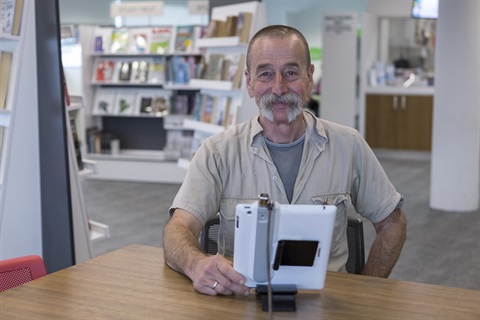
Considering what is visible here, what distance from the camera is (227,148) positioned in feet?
7.57

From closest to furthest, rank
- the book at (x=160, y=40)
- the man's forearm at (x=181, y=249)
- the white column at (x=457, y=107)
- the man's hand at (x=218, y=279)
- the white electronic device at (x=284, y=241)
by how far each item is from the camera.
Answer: the white electronic device at (x=284, y=241) → the man's hand at (x=218, y=279) → the man's forearm at (x=181, y=249) → the white column at (x=457, y=107) → the book at (x=160, y=40)

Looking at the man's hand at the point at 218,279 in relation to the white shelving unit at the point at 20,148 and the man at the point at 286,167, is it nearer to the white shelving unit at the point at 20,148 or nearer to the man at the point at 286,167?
the man at the point at 286,167

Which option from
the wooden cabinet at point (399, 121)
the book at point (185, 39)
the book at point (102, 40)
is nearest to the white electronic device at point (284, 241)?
the book at point (185, 39)

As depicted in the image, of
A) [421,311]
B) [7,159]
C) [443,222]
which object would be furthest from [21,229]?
[443,222]

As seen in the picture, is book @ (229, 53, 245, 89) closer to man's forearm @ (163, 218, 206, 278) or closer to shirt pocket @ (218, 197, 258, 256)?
shirt pocket @ (218, 197, 258, 256)

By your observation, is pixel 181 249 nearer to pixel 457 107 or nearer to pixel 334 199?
pixel 334 199

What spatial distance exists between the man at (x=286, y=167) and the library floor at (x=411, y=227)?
2.45 meters

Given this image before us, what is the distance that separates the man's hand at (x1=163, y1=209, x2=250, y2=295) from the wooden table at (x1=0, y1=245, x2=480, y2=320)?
26 millimetres

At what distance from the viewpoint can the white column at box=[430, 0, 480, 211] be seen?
21.0ft

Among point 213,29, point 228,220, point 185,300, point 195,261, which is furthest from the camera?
point 213,29

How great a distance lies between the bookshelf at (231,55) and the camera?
542cm

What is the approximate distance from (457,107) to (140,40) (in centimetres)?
407

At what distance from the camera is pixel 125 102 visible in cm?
885

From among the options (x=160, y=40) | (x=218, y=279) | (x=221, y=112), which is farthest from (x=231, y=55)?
(x=218, y=279)
